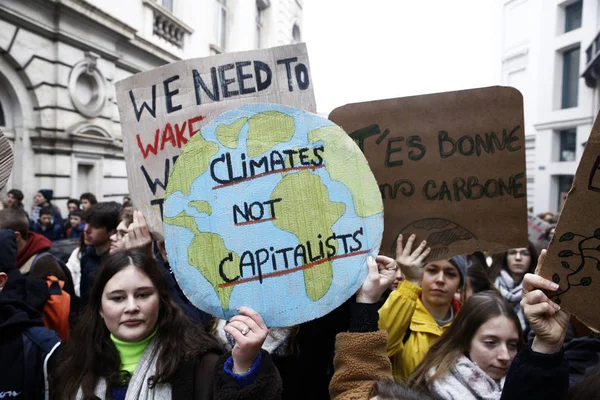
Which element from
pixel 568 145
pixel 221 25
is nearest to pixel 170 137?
pixel 221 25

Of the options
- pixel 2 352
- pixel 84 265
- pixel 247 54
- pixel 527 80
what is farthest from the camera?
pixel 527 80

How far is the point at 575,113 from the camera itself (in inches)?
794

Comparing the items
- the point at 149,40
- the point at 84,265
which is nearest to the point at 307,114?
the point at 84,265

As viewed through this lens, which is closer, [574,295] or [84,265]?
[574,295]

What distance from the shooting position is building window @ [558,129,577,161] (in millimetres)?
20781

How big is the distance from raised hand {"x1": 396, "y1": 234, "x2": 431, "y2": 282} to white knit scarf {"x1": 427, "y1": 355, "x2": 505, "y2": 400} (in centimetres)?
37

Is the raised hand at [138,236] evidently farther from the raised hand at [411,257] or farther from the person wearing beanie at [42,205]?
the person wearing beanie at [42,205]

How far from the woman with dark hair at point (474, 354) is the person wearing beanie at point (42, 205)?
21.4 ft

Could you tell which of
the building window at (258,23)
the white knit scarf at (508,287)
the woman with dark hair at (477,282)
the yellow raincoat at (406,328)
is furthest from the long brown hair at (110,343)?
the building window at (258,23)

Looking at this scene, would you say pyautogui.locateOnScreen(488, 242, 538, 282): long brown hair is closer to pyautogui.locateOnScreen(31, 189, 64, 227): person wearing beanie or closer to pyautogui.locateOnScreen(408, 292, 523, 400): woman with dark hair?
pyautogui.locateOnScreen(408, 292, 523, 400): woman with dark hair

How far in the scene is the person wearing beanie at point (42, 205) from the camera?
7.38 metres

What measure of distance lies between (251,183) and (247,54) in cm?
75

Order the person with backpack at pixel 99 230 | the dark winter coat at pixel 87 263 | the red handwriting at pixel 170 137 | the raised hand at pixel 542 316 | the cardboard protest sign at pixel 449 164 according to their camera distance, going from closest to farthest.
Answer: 1. the raised hand at pixel 542 316
2. the cardboard protest sign at pixel 449 164
3. the red handwriting at pixel 170 137
4. the dark winter coat at pixel 87 263
5. the person with backpack at pixel 99 230

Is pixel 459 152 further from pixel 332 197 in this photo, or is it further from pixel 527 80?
pixel 527 80
